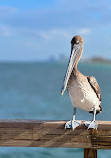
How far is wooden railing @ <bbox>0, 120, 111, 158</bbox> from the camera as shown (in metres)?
2.70

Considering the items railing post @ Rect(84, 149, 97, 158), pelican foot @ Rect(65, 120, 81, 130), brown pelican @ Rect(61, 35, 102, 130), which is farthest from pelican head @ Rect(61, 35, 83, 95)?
railing post @ Rect(84, 149, 97, 158)

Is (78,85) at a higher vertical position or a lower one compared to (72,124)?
higher

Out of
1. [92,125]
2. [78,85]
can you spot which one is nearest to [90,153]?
[92,125]

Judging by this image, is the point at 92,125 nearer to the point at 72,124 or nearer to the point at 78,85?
the point at 72,124

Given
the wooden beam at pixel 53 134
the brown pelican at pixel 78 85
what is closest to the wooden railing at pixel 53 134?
the wooden beam at pixel 53 134

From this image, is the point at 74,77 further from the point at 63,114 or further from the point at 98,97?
the point at 63,114

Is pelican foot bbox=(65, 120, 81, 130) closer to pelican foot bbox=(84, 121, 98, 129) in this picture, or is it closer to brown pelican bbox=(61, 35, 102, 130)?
pelican foot bbox=(84, 121, 98, 129)

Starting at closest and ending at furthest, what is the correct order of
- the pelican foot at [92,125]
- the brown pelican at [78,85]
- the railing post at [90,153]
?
the pelican foot at [92,125]
the railing post at [90,153]
the brown pelican at [78,85]

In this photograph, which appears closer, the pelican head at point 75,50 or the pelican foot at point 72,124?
the pelican foot at point 72,124

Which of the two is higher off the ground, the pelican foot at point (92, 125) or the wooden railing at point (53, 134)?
the pelican foot at point (92, 125)

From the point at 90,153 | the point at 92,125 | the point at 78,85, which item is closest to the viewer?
the point at 92,125

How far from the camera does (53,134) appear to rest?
2713mm

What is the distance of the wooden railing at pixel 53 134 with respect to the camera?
106 inches

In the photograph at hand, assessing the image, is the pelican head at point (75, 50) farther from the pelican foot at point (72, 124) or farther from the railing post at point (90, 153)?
the railing post at point (90, 153)
